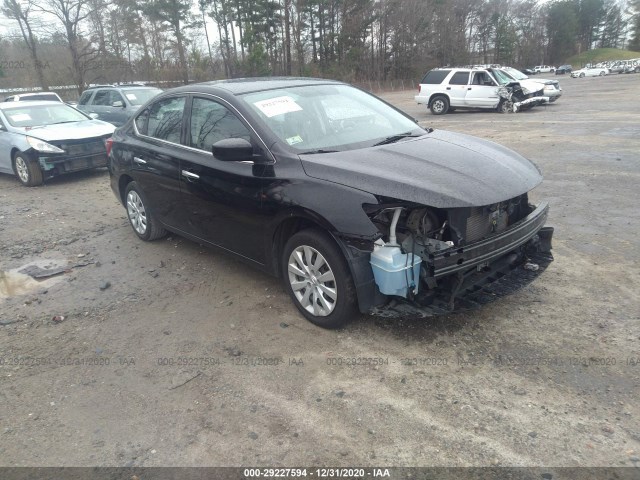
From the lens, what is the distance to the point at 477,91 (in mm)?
18672

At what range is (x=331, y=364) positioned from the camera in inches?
128

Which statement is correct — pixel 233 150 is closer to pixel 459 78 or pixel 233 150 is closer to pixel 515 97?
pixel 515 97

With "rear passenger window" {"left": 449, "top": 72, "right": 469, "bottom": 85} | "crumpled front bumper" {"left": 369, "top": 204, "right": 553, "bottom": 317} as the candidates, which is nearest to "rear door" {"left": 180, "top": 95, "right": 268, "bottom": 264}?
"crumpled front bumper" {"left": 369, "top": 204, "right": 553, "bottom": 317}

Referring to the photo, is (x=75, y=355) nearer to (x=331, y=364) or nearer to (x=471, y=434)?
(x=331, y=364)

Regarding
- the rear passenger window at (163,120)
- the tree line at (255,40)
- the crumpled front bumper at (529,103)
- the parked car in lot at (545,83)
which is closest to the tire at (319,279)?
the rear passenger window at (163,120)

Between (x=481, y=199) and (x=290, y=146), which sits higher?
(x=290, y=146)

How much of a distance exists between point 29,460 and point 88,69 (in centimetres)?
3314

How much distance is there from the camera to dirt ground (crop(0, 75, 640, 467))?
8.40 ft

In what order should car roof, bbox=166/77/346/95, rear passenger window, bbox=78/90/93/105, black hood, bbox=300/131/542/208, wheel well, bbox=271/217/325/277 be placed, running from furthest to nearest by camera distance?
rear passenger window, bbox=78/90/93/105 → car roof, bbox=166/77/346/95 → wheel well, bbox=271/217/325/277 → black hood, bbox=300/131/542/208

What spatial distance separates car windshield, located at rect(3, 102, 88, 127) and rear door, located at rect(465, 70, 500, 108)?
1427 centimetres

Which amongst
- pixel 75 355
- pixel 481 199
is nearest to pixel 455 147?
pixel 481 199

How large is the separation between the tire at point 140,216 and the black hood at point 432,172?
8.81 feet

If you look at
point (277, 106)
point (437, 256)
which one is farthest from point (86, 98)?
point (437, 256)

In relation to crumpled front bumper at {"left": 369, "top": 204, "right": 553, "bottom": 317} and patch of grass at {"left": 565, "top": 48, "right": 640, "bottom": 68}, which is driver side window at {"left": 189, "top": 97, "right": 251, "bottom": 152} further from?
patch of grass at {"left": 565, "top": 48, "right": 640, "bottom": 68}
